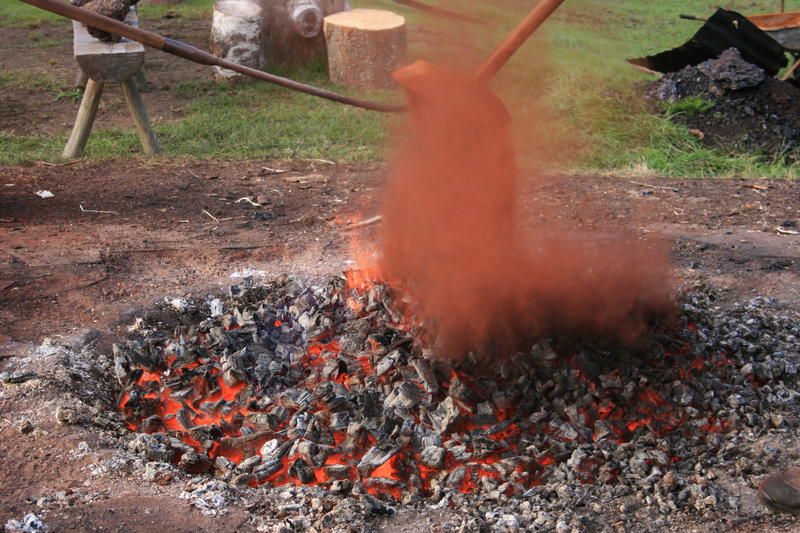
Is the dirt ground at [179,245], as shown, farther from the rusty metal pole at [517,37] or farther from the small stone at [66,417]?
the rusty metal pole at [517,37]

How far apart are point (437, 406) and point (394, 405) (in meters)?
0.19

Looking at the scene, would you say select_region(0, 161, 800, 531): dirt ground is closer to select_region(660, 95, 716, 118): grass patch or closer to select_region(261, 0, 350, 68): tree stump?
select_region(660, 95, 716, 118): grass patch

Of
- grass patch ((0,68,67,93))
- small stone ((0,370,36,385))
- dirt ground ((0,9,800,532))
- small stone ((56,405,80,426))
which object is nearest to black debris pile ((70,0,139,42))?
dirt ground ((0,9,800,532))

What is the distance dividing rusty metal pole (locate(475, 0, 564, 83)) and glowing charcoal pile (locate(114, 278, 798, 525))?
1271mm

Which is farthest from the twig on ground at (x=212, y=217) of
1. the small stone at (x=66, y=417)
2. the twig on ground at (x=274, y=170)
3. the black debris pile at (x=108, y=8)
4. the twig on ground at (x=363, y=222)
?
the small stone at (x=66, y=417)

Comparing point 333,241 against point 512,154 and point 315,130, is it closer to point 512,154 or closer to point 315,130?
point 512,154

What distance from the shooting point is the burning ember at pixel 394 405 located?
3047mm

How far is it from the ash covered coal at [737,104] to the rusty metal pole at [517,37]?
5415 mm

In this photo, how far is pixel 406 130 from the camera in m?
3.84

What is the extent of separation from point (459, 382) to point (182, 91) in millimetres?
6736

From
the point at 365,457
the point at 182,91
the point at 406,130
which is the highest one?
the point at 406,130

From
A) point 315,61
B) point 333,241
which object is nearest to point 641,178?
point 333,241

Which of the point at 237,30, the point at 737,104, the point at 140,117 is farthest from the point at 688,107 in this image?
the point at 140,117

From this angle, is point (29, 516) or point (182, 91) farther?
point (182, 91)
